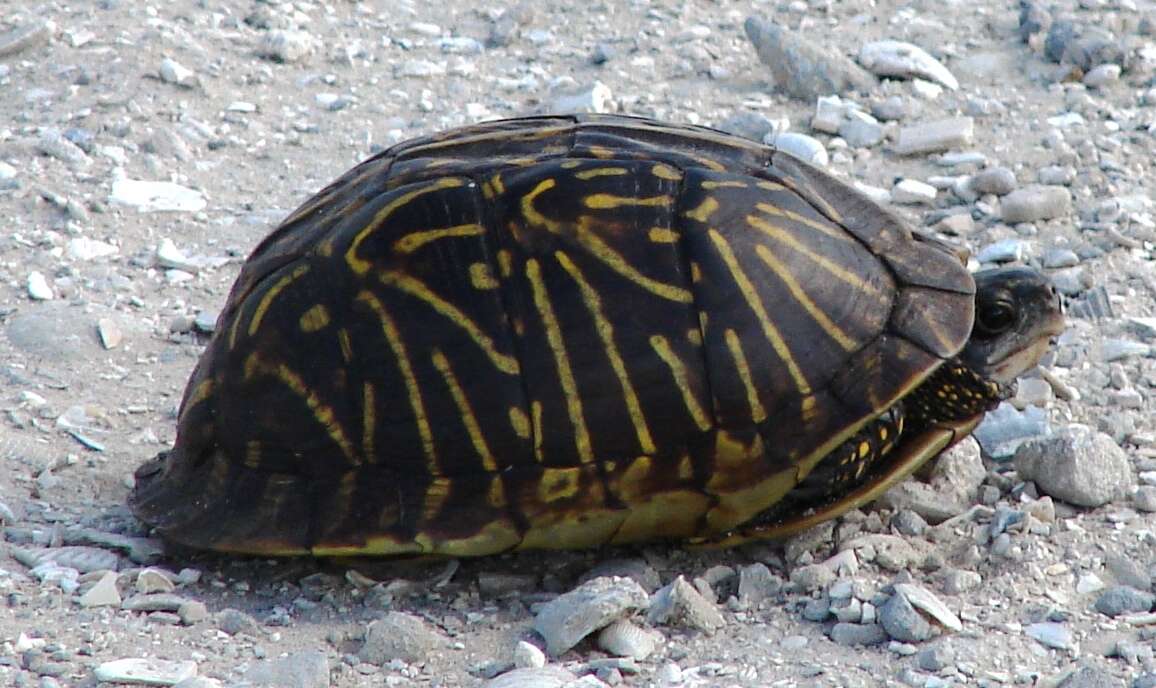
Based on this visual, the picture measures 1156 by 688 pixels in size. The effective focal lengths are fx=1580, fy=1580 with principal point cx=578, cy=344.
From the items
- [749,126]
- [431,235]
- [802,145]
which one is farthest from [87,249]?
[802,145]

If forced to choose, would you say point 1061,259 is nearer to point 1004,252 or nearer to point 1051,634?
point 1004,252

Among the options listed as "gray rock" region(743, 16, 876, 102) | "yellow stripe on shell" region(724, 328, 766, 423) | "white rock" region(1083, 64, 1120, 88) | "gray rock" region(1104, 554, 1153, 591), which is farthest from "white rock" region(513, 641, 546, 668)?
"white rock" region(1083, 64, 1120, 88)

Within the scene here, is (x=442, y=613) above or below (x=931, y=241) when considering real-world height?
below

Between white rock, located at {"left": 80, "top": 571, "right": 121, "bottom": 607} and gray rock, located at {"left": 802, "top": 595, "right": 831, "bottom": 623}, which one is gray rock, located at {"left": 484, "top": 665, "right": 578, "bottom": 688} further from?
white rock, located at {"left": 80, "top": 571, "right": 121, "bottom": 607}

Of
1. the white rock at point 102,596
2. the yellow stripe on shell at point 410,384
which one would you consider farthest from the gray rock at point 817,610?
the white rock at point 102,596

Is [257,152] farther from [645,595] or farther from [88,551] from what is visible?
[645,595]

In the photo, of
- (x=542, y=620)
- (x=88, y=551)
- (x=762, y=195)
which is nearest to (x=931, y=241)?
(x=762, y=195)

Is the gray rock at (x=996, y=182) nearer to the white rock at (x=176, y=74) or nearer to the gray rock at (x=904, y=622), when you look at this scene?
the gray rock at (x=904, y=622)

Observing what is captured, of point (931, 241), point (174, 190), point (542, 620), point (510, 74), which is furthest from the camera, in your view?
point (510, 74)
